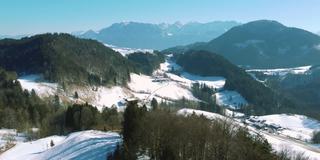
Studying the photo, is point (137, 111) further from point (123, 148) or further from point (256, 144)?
point (256, 144)

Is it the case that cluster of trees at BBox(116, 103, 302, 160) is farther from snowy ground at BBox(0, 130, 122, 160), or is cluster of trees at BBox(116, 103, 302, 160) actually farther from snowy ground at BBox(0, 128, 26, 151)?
snowy ground at BBox(0, 128, 26, 151)

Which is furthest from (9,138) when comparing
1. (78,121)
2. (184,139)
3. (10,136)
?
(184,139)

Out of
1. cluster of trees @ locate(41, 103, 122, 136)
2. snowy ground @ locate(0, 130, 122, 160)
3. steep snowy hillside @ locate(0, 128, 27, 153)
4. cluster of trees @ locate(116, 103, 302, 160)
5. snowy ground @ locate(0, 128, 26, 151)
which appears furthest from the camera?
cluster of trees @ locate(41, 103, 122, 136)

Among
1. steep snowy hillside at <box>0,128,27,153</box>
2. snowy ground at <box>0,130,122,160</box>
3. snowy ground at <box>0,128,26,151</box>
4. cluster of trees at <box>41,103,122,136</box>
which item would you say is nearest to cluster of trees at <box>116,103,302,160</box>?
snowy ground at <box>0,130,122,160</box>

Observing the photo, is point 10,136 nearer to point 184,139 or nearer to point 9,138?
point 9,138

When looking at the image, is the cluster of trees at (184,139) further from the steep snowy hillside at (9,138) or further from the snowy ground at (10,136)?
the snowy ground at (10,136)

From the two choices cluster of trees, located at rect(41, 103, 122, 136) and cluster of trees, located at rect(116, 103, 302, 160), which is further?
cluster of trees, located at rect(41, 103, 122, 136)
